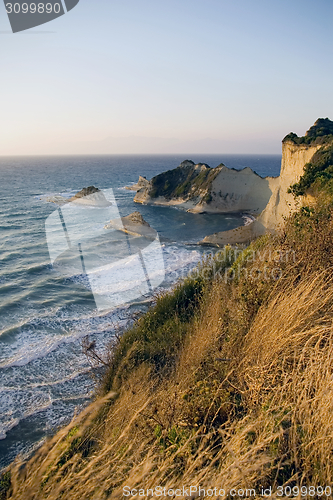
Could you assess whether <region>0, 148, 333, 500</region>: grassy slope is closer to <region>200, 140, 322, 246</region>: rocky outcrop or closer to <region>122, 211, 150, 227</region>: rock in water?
<region>200, 140, 322, 246</region>: rocky outcrop

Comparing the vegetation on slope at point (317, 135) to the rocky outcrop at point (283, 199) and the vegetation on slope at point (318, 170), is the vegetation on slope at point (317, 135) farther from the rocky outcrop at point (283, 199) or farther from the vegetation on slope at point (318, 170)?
the rocky outcrop at point (283, 199)

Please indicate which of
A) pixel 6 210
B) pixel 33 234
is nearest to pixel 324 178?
pixel 33 234

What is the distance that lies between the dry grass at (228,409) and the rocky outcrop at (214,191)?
3351 cm

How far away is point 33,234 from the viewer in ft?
89.8

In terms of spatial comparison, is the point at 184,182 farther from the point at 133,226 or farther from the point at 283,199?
the point at 283,199

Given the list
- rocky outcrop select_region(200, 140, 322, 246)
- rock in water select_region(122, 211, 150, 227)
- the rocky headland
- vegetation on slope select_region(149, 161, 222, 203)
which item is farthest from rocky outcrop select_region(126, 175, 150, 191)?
rocky outcrop select_region(200, 140, 322, 246)

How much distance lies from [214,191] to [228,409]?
3893 cm

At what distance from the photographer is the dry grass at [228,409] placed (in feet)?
7.31

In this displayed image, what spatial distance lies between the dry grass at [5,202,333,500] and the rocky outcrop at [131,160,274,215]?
33.5 m

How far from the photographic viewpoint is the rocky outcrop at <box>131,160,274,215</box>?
38.2 m

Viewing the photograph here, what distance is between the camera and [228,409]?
10.5 feet

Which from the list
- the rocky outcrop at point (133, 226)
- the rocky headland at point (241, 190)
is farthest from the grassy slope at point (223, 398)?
the rocky outcrop at point (133, 226)

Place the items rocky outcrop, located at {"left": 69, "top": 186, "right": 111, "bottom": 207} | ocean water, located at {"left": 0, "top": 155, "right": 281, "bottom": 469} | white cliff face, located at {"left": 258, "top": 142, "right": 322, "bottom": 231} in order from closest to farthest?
ocean water, located at {"left": 0, "top": 155, "right": 281, "bottom": 469} → white cliff face, located at {"left": 258, "top": 142, "right": 322, "bottom": 231} → rocky outcrop, located at {"left": 69, "top": 186, "right": 111, "bottom": 207}

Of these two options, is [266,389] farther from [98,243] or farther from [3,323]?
[98,243]
